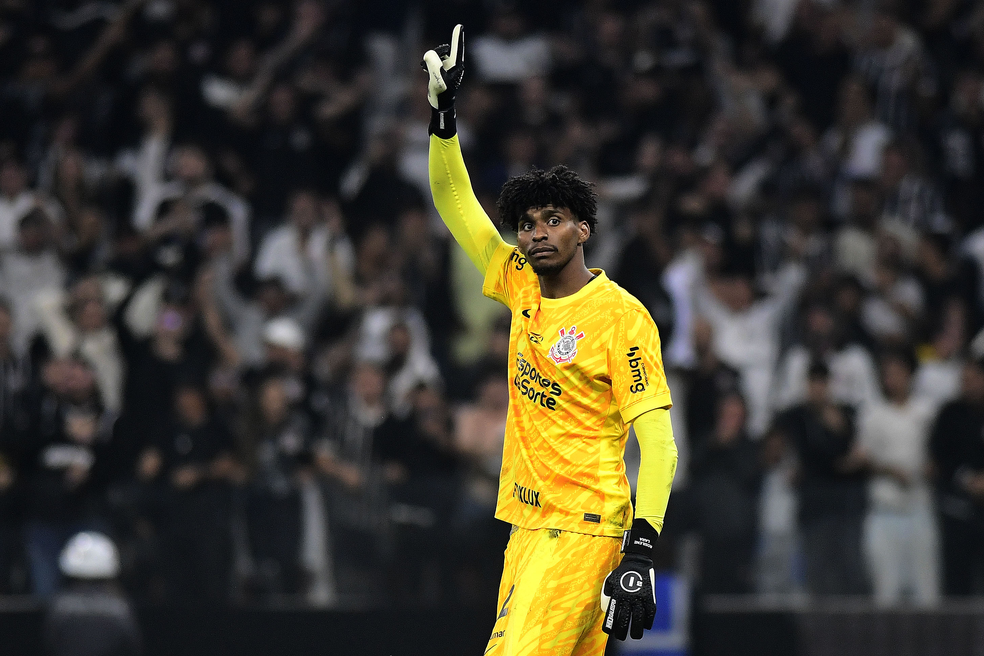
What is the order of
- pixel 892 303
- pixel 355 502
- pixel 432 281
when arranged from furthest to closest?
pixel 892 303 → pixel 432 281 → pixel 355 502

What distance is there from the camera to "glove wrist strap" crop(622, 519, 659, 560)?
5.27 metres

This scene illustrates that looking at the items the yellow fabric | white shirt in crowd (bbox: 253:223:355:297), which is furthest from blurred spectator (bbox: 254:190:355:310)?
the yellow fabric

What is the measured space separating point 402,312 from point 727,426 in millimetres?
2991

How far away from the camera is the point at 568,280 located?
573cm

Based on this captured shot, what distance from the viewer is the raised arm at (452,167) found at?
5.98m

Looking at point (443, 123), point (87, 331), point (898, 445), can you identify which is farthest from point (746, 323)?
point (443, 123)

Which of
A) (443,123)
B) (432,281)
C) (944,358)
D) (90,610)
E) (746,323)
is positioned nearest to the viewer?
(443,123)

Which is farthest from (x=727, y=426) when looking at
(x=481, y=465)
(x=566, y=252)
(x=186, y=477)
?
(x=566, y=252)

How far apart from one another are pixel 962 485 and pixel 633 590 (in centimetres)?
692

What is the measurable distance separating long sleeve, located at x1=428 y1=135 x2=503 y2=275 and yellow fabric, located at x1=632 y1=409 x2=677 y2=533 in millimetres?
1161

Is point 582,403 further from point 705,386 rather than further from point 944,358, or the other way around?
point 944,358

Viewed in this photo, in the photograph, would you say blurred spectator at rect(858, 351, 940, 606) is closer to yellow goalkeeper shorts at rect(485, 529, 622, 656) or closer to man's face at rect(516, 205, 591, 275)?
yellow goalkeeper shorts at rect(485, 529, 622, 656)

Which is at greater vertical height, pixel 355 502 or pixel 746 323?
pixel 746 323

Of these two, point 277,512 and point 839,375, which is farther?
point 839,375
